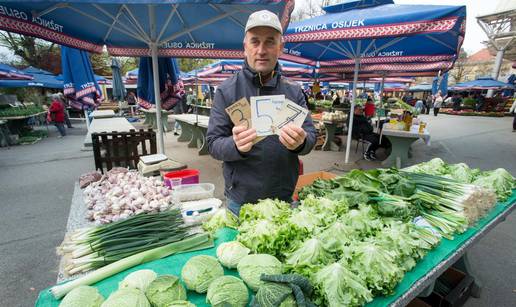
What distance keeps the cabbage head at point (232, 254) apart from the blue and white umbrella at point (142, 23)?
6.57 feet

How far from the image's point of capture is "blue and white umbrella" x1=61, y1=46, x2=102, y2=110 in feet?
18.8

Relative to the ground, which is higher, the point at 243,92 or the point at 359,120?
the point at 243,92

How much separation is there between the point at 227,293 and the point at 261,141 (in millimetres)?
1026

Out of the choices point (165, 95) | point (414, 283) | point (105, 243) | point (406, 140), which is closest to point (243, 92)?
point (105, 243)

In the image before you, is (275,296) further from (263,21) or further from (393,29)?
(393,29)

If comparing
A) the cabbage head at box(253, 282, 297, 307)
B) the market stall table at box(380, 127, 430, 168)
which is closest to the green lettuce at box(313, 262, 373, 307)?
the cabbage head at box(253, 282, 297, 307)

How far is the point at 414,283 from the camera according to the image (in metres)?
1.43

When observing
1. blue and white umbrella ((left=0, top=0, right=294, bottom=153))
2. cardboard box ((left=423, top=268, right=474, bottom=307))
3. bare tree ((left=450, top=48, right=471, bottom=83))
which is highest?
bare tree ((left=450, top=48, right=471, bottom=83))

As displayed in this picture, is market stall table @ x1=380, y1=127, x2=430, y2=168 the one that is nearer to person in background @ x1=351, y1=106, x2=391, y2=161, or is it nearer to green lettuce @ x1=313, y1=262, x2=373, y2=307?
person in background @ x1=351, y1=106, x2=391, y2=161

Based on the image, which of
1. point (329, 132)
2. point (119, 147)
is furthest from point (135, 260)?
point (329, 132)

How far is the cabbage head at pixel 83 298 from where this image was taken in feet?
3.52

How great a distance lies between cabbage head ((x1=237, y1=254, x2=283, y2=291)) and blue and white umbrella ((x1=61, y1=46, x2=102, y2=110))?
6141mm

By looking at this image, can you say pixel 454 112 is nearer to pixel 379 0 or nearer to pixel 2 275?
pixel 379 0

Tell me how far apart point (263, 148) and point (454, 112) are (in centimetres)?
2967
